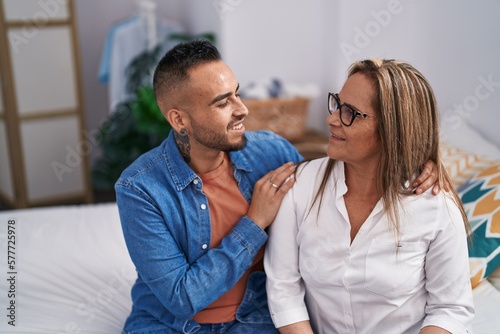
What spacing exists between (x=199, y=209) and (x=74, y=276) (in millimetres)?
693

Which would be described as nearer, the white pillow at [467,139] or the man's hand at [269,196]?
the man's hand at [269,196]

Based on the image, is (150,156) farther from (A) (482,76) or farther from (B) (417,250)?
(A) (482,76)

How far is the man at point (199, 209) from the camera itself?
1.40 meters

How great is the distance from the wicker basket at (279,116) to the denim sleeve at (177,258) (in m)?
1.47

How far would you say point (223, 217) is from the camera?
150 centimetres

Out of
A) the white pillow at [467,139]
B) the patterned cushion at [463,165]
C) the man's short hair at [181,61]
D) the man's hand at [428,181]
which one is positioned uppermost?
the man's short hair at [181,61]

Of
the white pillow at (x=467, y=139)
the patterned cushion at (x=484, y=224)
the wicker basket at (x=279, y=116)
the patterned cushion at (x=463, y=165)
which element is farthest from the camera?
the wicker basket at (x=279, y=116)

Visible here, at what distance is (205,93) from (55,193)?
2634 millimetres

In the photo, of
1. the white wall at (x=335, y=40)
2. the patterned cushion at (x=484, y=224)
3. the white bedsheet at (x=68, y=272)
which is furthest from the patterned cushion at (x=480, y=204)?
the white bedsheet at (x=68, y=272)

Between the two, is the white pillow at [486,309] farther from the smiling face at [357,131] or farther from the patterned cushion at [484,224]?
the smiling face at [357,131]

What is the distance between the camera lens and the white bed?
163 centimetres

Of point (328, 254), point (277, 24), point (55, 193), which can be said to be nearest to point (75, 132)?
point (55, 193)

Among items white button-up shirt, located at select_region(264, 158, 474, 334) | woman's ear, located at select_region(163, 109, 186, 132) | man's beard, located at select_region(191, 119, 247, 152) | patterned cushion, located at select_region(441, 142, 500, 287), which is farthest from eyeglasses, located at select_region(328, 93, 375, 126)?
patterned cushion, located at select_region(441, 142, 500, 287)

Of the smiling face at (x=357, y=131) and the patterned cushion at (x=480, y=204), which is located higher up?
the smiling face at (x=357, y=131)
